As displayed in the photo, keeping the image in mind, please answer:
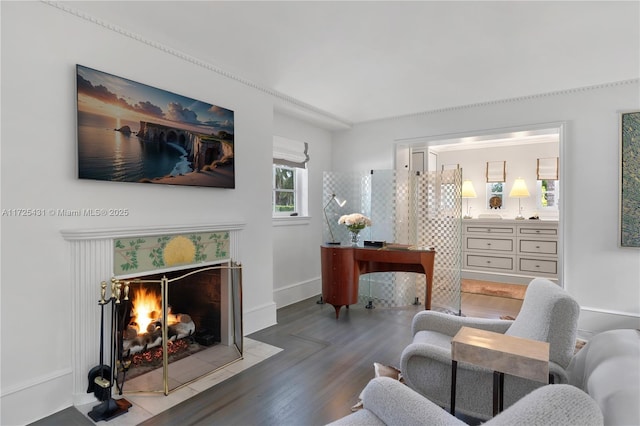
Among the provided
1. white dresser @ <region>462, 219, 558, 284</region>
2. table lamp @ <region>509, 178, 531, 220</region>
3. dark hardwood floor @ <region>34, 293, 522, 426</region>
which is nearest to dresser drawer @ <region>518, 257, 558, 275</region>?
white dresser @ <region>462, 219, 558, 284</region>

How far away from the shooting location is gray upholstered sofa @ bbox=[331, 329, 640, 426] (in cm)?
92

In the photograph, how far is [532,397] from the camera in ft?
3.29

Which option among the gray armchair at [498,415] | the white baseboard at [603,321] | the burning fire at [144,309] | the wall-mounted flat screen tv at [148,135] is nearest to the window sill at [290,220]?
the wall-mounted flat screen tv at [148,135]

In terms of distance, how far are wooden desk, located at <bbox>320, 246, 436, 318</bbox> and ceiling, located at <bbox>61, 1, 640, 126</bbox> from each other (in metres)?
1.83

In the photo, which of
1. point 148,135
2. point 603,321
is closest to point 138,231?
point 148,135

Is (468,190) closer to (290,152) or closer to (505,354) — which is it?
(290,152)

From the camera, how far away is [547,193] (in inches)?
243

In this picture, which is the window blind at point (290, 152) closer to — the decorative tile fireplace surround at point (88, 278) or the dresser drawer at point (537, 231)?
the decorative tile fireplace surround at point (88, 278)

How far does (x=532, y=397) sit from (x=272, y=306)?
124 inches

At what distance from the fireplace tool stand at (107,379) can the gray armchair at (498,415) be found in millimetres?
1564

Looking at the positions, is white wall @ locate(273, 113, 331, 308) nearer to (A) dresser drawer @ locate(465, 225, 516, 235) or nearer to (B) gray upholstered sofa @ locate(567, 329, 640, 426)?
(A) dresser drawer @ locate(465, 225, 516, 235)

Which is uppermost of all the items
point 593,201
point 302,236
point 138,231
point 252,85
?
point 252,85

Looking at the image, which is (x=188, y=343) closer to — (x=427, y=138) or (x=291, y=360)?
(x=291, y=360)

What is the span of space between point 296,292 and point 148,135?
290 centimetres
